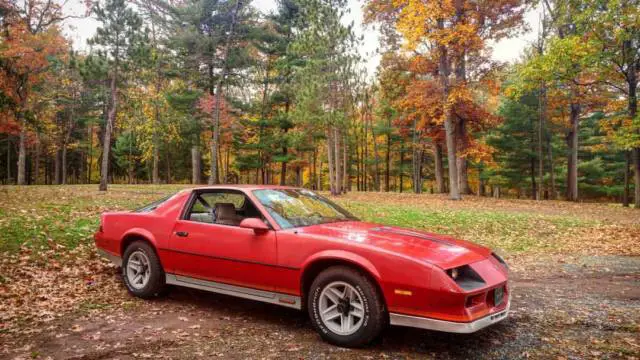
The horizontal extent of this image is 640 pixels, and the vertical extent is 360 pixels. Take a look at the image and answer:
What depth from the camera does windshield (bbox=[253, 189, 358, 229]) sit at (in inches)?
189

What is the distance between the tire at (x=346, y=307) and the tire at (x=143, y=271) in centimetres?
233

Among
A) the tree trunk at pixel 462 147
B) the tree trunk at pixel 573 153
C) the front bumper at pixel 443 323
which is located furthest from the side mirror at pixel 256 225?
the tree trunk at pixel 573 153

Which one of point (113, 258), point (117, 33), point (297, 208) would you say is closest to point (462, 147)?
point (117, 33)

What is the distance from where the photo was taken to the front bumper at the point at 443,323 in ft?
11.5

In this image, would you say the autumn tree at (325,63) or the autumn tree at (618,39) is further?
the autumn tree at (325,63)

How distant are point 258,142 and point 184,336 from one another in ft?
91.0

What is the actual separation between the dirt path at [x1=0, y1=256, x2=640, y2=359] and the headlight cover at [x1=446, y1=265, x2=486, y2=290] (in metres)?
0.65

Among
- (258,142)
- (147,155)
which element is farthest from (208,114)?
(147,155)

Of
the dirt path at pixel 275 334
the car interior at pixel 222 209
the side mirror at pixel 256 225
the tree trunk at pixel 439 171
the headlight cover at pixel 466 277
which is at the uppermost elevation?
the tree trunk at pixel 439 171

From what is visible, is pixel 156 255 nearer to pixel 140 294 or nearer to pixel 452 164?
pixel 140 294

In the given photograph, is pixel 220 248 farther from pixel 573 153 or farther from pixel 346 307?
pixel 573 153

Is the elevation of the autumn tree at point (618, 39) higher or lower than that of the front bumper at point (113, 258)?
higher

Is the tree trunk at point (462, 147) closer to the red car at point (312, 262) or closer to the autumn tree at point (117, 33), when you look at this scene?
the autumn tree at point (117, 33)

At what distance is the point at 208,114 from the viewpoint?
93.9 feet
